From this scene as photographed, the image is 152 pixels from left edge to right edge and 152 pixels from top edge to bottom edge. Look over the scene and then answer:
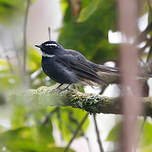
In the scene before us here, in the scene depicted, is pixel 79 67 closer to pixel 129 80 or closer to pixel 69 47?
pixel 69 47

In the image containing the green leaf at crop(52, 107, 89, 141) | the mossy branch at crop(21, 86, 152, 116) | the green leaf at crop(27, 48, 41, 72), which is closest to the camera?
the mossy branch at crop(21, 86, 152, 116)

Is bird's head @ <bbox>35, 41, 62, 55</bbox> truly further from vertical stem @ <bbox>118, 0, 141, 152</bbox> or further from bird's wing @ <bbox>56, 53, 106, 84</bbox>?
vertical stem @ <bbox>118, 0, 141, 152</bbox>

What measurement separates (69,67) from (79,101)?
2.95 feet

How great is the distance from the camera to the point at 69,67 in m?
3.19

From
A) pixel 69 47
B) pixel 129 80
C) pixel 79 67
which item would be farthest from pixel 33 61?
pixel 129 80

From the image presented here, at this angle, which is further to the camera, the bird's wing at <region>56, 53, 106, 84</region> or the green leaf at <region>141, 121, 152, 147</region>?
the green leaf at <region>141, 121, 152, 147</region>

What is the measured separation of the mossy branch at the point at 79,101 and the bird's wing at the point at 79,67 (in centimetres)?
35

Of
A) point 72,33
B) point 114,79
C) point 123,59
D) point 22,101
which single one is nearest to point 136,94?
point 123,59

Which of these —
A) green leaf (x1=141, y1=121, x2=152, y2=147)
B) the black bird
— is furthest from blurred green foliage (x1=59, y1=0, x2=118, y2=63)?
green leaf (x1=141, y1=121, x2=152, y2=147)

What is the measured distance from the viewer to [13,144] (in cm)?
266

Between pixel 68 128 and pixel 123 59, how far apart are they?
2666 millimetres

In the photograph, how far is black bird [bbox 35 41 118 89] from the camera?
296cm

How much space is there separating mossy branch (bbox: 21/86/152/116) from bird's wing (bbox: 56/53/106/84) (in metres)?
A: 0.35

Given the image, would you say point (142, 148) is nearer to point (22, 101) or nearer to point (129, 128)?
point (22, 101)
